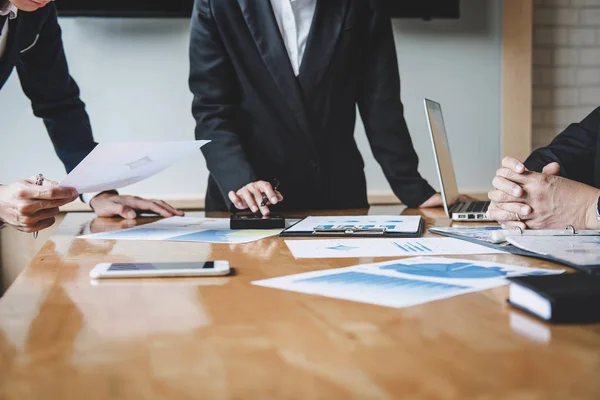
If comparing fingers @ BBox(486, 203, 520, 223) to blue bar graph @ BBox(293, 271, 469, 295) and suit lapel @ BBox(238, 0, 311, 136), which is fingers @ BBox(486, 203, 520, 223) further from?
suit lapel @ BBox(238, 0, 311, 136)

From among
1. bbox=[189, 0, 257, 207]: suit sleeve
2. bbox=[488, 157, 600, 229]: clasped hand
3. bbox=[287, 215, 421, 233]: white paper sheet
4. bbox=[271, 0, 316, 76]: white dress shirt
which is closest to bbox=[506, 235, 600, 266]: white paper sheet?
bbox=[488, 157, 600, 229]: clasped hand

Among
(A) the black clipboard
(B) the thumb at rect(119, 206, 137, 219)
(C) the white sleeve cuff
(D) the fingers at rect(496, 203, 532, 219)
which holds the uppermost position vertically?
(D) the fingers at rect(496, 203, 532, 219)

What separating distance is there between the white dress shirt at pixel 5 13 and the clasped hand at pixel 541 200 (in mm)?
1160

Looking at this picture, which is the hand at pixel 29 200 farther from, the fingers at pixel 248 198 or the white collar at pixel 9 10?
the white collar at pixel 9 10

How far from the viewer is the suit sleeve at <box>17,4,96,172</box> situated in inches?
74.6

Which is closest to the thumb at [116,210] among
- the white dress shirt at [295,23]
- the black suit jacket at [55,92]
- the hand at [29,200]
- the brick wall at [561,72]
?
the black suit jacket at [55,92]

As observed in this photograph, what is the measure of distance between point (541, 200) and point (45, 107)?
135 cm

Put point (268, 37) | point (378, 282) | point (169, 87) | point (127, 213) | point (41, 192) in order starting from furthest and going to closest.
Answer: point (169, 87)
point (268, 37)
point (127, 213)
point (41, 192)
point (378, 282)

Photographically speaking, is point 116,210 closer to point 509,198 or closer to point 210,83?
point 210,83

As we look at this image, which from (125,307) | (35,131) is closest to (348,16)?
(125,307)

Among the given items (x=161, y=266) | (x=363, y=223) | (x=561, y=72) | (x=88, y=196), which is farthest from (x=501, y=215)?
(x=561, y=72)

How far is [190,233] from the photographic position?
4.48 feet

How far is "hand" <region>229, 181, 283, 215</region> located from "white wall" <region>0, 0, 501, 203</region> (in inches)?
68.6

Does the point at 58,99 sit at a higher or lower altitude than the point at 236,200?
higher
